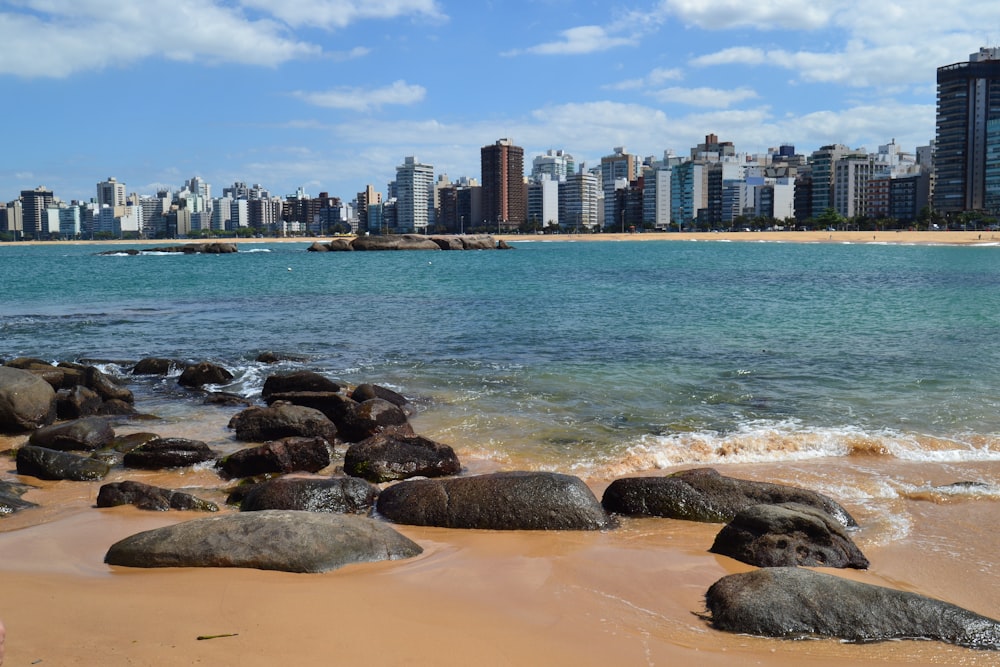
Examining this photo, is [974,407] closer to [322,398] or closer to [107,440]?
[322,398]

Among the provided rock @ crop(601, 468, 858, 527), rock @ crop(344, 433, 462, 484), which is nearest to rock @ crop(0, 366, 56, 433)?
rock @ crop(344, 433, 462, 484)

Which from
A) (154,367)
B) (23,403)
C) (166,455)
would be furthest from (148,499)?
(154,367)

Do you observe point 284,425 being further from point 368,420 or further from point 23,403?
point 23,403

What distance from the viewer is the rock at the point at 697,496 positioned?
8.61 meters

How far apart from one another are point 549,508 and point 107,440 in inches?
292

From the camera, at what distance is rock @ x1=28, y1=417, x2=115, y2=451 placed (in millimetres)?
12055

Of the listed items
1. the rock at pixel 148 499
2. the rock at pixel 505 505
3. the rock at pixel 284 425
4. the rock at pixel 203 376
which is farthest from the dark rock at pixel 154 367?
the rock at pixel 505 505

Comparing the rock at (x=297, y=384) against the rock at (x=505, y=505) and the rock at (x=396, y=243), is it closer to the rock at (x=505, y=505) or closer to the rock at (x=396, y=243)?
the rock at (x=505, y=505)

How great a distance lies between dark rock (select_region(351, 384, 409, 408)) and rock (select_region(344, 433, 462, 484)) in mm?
3704

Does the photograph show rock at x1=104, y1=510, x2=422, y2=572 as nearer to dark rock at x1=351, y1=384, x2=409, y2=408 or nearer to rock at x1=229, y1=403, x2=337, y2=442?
rock at x1=229, y1=403, x2=337, y2=442

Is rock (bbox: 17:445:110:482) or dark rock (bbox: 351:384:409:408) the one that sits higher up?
dark rock (bbox: 351:384:409:408)

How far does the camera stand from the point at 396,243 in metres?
123

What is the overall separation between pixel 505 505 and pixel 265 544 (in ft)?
8.34

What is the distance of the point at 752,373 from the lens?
17.6 m
